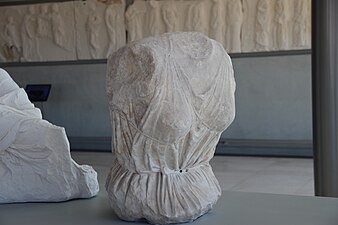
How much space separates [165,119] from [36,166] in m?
1.20

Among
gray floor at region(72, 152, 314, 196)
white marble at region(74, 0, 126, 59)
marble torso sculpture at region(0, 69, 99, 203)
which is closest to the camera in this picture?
marble torso sculpture at region(0, 69, 99, 203)

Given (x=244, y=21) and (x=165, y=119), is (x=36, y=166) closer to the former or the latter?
(x=165, y=119)

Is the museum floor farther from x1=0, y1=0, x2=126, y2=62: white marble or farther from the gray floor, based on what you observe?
x1=0, y1=0, x2=126, y2=62: white marble

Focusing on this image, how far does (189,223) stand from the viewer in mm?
3225

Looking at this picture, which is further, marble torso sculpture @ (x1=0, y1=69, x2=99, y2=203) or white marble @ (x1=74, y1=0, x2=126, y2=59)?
white marble @ (x1=74, y1=0, x2=126, y2=59)

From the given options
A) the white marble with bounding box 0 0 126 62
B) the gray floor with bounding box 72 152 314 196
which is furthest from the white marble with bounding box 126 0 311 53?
the gray floor with bounding box 72 152 314 196

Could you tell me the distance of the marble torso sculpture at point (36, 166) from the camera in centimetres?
379

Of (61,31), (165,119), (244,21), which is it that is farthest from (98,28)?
(165,119)

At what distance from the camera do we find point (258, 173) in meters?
8.71

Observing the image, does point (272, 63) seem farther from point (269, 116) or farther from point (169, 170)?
point (169, 170)

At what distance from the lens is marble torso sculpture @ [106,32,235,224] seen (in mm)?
3082

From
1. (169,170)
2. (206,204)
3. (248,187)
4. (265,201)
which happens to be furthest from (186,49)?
(248,187)

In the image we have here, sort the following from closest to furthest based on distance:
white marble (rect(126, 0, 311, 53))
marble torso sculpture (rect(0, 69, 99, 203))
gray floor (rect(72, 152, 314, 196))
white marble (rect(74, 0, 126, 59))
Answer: marble torso sculpture (rect(0, 69, 99, 203)), gray floor (rect(72, 152, 314, 196)), white marble (rect(126, 0, 311, 53)), white marble (rect(74, 0, 126, 59))

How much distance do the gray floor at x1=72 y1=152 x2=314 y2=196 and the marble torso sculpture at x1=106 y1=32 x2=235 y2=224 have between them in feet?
12.5
